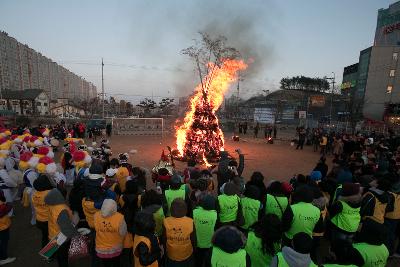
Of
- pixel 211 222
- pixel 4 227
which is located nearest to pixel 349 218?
pixel 211 222

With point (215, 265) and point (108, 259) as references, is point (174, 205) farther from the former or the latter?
point (108, 259)

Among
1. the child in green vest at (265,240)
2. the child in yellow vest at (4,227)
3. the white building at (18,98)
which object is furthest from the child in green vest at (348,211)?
the white building at (18,98)

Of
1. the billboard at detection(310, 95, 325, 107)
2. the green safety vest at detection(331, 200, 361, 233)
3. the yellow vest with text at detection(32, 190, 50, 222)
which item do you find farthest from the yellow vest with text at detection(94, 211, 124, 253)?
the billboard at detection(310, 95, 325, 107)

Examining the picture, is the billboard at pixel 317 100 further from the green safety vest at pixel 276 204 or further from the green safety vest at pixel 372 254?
the green safety vest at pixel 372 254

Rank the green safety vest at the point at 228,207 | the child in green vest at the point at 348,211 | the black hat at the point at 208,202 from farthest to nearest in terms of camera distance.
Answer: the child in green vest at the point at 348,211 < the green safety vest at the point at 228,207 < the black hat at the point at 208,202

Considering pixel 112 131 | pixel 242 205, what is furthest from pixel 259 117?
pixel 242 205

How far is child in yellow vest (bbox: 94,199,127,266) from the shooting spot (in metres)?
4.10

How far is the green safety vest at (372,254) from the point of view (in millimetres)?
3430

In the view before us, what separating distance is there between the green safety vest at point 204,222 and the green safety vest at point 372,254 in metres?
2.02

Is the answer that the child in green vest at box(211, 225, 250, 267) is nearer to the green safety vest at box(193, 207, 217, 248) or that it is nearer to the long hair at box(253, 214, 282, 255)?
the long hair at box(253, 214, 282, 255)

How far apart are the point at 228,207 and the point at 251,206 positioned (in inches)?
17.7

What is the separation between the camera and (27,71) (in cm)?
8275

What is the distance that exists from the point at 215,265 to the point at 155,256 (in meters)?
1.03

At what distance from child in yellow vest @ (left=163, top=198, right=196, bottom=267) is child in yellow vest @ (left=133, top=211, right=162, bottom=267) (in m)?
0.32
